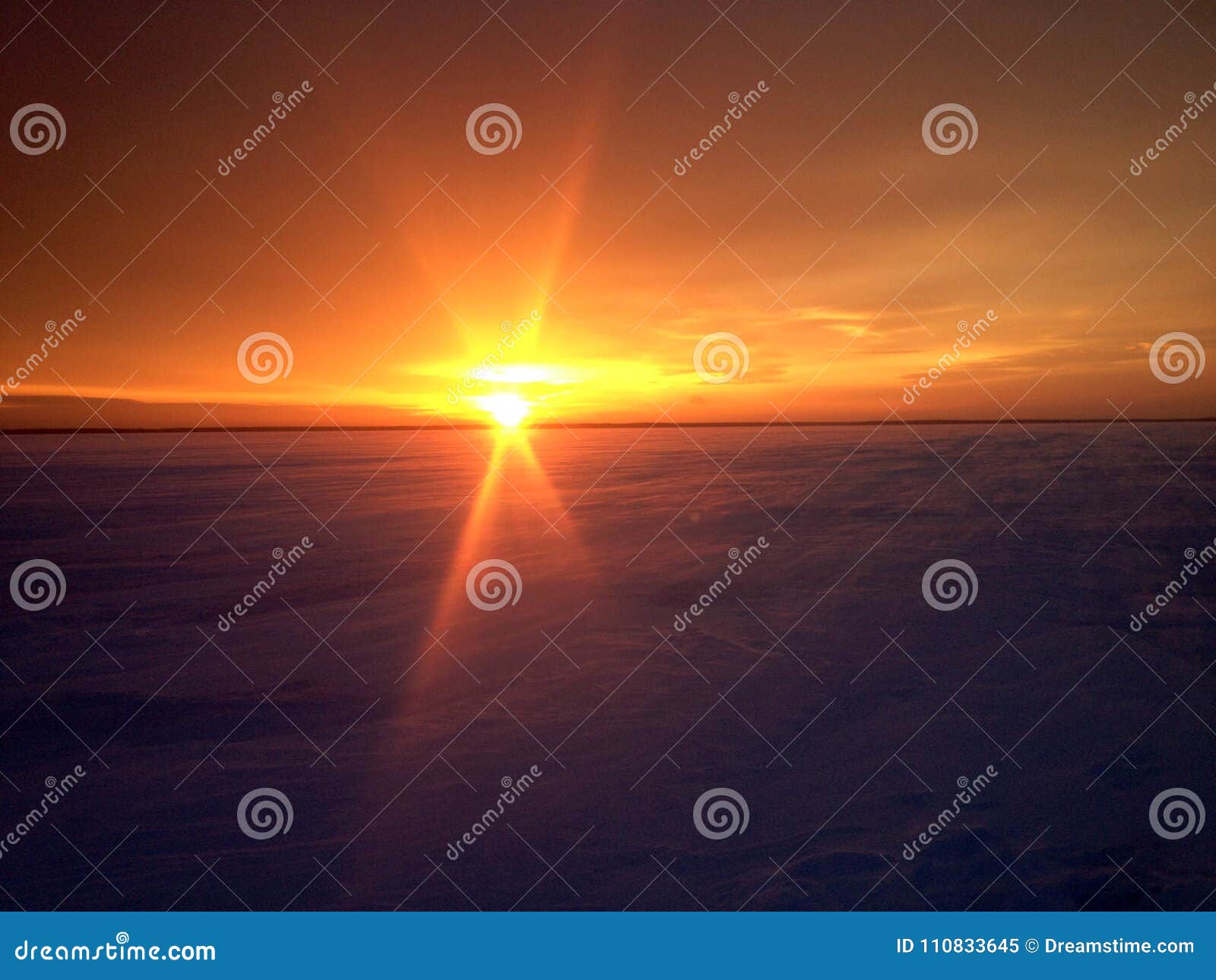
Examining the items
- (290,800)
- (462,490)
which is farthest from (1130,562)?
(462,490)

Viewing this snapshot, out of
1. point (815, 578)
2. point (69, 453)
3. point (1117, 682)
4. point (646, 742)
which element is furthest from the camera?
point (69, 453)

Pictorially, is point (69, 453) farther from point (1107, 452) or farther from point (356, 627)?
point (1107, 452)
